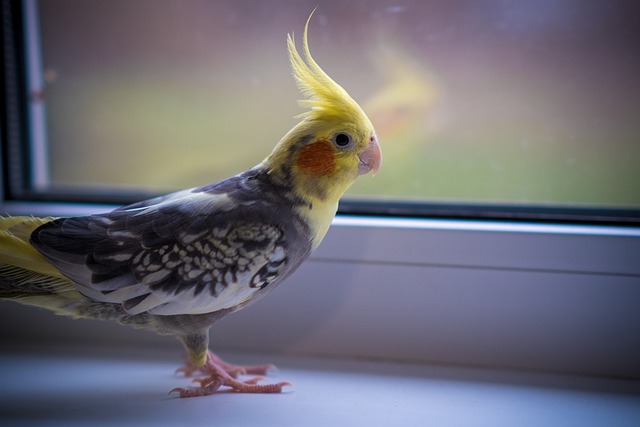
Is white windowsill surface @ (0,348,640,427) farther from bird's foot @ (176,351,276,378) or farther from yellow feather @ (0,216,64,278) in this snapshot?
yellow feather @ (0,216,64,278)

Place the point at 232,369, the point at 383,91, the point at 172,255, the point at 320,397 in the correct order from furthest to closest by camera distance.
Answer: the point at 383,91 → the point at 232,369 → the point at 320,397 → the point at 172,255

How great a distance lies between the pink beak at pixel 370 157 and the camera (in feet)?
3.20

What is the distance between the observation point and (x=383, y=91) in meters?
1.29

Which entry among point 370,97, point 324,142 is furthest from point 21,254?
point 370,97

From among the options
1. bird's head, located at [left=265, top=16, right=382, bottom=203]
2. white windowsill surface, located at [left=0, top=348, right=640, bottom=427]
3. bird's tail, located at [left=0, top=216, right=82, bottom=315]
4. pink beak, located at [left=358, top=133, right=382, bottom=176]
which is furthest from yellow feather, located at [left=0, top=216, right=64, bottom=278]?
pink beak, located at [left=358, top=133, right=382, bottom=176]

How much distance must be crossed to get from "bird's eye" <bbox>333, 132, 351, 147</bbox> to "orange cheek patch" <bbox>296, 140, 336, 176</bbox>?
0.01 metres

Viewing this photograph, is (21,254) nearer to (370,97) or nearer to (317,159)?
(317,159)

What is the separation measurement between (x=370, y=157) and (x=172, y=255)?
1.17 feet

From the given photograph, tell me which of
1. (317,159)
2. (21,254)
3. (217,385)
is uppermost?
(317,159)

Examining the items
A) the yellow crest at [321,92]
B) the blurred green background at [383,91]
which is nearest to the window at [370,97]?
the blurred green background at [383,91]

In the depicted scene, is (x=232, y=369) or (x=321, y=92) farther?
(x=232, y=369)

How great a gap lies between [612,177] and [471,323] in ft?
1.39

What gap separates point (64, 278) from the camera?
3.13ft

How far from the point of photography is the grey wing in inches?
36.1
